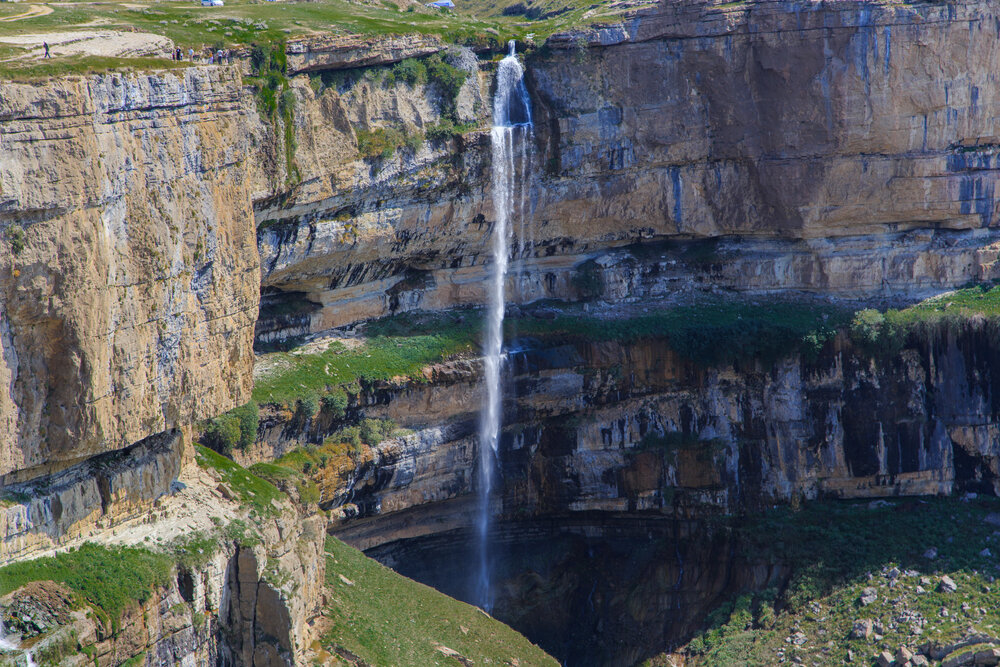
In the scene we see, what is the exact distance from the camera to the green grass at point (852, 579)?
38.9 metres

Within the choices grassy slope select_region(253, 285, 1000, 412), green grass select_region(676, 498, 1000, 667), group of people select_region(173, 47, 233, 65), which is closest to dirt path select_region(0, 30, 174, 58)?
group of people select_region(173, 47, 233, 65)

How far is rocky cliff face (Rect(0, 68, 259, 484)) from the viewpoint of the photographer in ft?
86.5

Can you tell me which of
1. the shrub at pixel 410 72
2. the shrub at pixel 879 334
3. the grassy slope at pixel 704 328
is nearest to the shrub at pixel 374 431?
the grassy slope at pixel 704 328

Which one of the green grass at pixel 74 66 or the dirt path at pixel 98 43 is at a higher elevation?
the dirt path at pixel 98 43

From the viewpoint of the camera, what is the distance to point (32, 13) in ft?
111

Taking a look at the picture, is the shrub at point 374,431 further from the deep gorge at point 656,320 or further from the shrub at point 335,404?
the shrub at point 335,404

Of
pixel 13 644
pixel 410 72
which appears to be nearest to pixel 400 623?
pixel 13 644

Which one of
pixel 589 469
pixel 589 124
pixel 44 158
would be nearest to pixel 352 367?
pixel 589 469

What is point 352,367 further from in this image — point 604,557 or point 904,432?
point 904,432

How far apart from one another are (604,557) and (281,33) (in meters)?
22.1

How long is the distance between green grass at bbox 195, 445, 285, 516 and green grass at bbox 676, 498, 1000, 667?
15934mm

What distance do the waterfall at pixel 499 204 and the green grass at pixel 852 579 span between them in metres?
8.58

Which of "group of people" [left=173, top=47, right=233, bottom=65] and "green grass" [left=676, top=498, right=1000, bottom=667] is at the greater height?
"group of people" [left=173, top=47, right=233, bottom=65]

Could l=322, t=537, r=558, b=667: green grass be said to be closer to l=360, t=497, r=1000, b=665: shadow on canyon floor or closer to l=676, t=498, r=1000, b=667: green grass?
l=360, t=497, r=1000, b=665: shadow on canyon floor
